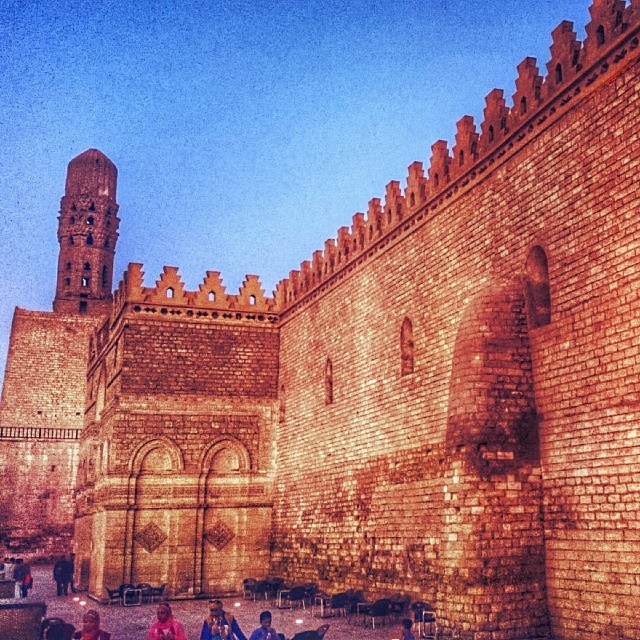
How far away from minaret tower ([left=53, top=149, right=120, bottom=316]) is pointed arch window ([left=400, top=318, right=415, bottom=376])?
27683 millimetres

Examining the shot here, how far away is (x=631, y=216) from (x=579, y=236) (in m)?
0.96

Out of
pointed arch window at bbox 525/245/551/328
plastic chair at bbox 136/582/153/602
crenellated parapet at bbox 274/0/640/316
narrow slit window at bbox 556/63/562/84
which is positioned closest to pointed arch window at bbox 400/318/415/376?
crenellated parapet at bbox 274/0/640/316

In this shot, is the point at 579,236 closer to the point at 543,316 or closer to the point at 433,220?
the point at 543,316

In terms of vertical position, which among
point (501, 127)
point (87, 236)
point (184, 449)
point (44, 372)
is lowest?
point (184, 449)

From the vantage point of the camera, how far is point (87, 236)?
4138 cm

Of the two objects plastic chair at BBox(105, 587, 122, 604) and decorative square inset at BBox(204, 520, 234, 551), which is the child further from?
decorative square inset at BBox(204, 520, 234, 551)

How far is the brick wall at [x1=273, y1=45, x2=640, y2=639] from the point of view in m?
9.72

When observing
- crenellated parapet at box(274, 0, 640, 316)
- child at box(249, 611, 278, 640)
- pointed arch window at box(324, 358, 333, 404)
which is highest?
crenellated parapet at box(274, 0, 640, 316)

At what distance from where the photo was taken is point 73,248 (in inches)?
1618

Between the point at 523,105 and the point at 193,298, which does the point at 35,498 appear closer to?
the point at 193,298

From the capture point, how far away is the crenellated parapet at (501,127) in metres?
10.2

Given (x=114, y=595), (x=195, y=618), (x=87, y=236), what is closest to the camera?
(x=195, y=618)

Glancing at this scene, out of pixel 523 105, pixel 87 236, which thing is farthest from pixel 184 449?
pixel 87 236

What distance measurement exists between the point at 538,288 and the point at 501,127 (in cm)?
284
